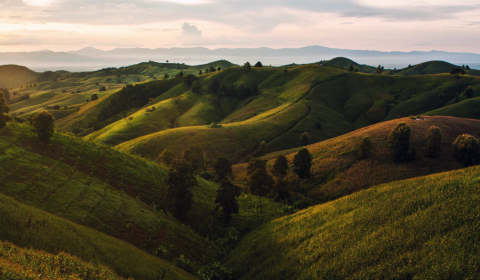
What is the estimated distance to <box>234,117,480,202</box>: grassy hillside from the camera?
54.1 metres

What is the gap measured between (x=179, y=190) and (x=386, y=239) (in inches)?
1153

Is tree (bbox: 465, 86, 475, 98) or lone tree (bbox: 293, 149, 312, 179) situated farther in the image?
tree (bbox: 465, 86, 475, 98)

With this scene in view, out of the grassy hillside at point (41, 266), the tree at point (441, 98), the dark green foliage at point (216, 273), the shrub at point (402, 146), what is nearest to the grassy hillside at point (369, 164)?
the shrub at point (402, 146)

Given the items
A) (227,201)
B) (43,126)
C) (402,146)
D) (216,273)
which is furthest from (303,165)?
(43,126)

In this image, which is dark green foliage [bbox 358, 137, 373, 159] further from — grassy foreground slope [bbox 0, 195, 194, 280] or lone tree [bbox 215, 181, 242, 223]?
→ grassy foreground slope [bbox 0, 195, 194, 280]

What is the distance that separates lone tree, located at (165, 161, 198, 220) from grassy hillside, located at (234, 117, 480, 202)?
3123cm

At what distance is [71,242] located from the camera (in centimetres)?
2250

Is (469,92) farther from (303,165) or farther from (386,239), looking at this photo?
(386,239)

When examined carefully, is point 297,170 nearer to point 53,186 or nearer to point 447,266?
point 447,266

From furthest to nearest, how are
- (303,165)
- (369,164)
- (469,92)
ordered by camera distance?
(469,92) < (303,165) < (369,164)

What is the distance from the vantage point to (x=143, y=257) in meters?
26.3

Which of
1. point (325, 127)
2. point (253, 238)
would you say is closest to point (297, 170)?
point (253, 238)

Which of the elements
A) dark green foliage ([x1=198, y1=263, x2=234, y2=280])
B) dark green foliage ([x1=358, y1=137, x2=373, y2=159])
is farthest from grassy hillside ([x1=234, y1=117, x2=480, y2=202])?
dark green foliage ([x1=198, y1=263, x2=234, y2=280])

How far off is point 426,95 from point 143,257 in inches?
6787
